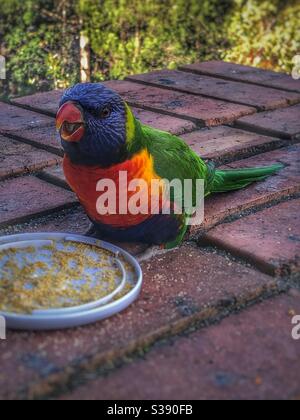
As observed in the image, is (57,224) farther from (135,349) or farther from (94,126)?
(135,349)

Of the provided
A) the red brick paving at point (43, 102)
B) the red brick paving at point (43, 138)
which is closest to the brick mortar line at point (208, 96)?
the red brick paving at point (43, 102)

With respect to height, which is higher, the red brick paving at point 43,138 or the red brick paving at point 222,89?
the red brick paving at point 222,89

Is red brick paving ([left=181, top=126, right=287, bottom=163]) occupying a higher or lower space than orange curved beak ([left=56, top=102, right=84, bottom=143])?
lower

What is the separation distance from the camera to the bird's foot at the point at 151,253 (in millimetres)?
1521

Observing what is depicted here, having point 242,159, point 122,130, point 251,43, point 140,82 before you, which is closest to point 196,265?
point 122,130

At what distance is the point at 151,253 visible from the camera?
1.54m

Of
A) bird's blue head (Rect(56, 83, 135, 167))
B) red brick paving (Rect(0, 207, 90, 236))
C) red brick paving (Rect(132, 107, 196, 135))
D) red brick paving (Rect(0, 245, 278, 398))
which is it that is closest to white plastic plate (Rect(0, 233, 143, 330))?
red brick paving (Rect(0, 245, 278, 398))

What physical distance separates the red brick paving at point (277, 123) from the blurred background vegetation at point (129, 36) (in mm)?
1834

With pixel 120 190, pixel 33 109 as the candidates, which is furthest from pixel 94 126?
pixel 33 109

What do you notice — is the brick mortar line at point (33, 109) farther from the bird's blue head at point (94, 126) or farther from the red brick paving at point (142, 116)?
the bird's blue head at point (94, 126)

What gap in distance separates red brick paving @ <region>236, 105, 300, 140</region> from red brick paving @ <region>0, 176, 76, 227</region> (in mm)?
892

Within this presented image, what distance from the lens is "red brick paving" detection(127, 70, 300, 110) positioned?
261 centimetres

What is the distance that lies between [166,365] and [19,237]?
1.85 feet

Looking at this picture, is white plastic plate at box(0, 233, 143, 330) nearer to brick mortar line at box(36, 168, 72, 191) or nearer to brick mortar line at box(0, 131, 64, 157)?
brick mortar line at box(36, 168, 72, 191)
